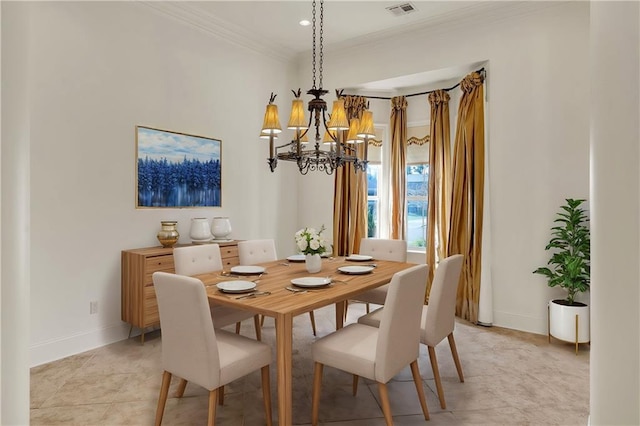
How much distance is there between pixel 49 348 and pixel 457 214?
4002 mm

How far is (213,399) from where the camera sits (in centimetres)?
189

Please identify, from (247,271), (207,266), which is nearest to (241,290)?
(247,271)

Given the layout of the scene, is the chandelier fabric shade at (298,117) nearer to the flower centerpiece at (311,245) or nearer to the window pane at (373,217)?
the flower centerpiece at (311,245)

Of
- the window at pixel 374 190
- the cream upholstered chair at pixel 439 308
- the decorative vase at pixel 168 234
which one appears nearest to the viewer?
the cream upholstered chair at pixel 439 308

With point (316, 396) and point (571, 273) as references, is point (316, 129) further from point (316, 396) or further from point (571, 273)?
point (571, 273)

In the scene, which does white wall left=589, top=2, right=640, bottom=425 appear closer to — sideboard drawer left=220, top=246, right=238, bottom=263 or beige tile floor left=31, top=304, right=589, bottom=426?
beige tile floor left=31, top=304, right=589, bottom=426

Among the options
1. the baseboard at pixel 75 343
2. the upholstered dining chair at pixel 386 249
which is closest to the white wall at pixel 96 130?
the baseboard at pixel 75 343

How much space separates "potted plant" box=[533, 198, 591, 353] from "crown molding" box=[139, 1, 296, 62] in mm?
3774

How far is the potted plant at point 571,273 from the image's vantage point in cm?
326

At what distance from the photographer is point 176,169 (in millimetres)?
4004

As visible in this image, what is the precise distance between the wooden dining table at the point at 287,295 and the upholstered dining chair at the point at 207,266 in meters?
0.29

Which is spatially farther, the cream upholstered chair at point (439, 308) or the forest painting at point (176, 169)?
the forest painting at point (176, 169)

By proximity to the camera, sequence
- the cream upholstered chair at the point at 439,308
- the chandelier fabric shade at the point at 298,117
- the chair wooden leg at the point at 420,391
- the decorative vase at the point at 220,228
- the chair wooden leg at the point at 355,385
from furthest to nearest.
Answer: the decorative vase at the point at 220,228 → the chandelier fabric shade at the point at 298,117 → the chair wooden leg at the point at 355,385 → the cream upholstered chair at the point at 439,308 → the chair wooden leg at the point at 420,391

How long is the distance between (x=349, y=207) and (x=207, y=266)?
2.36 meters
